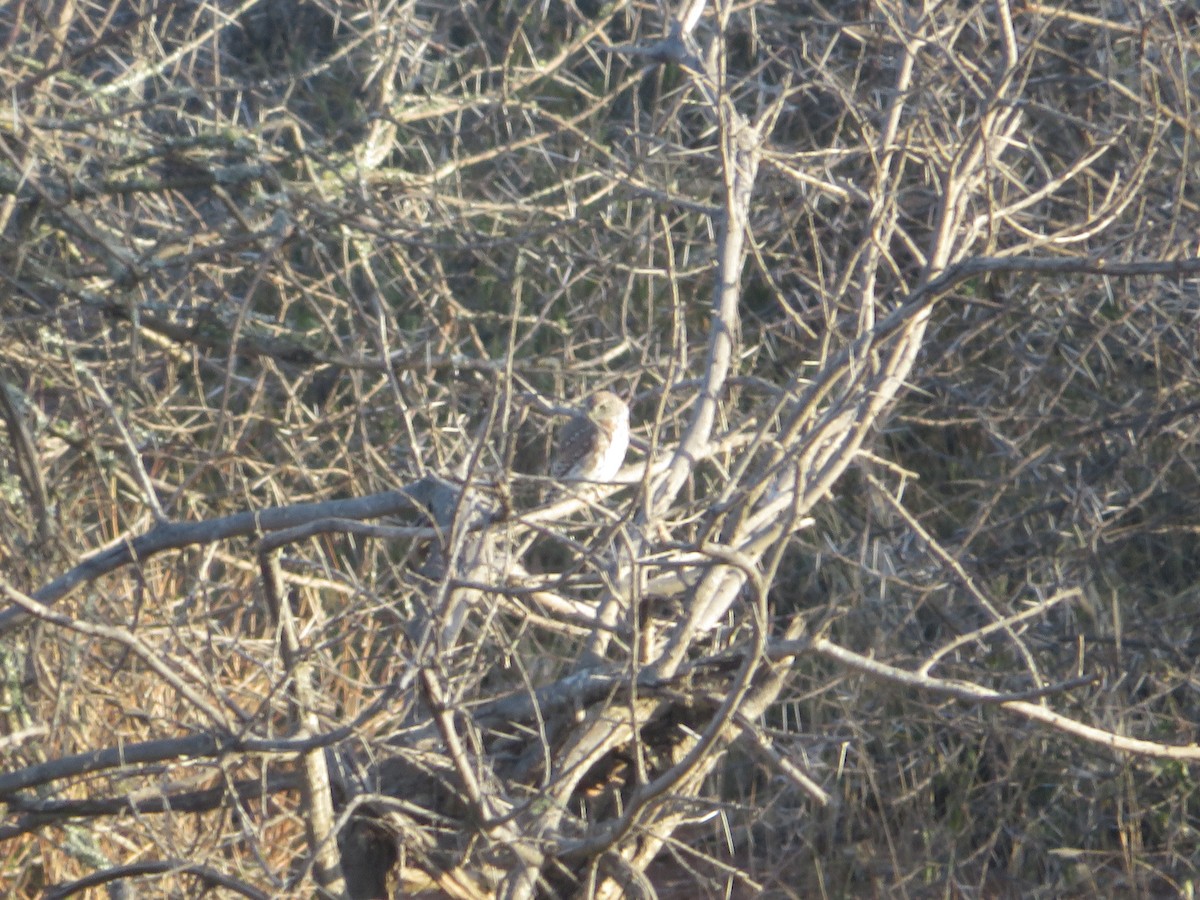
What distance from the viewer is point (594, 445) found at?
6098mm

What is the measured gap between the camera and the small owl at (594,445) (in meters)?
5.74

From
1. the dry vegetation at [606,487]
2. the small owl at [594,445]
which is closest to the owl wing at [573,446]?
the small owl at [594,445]

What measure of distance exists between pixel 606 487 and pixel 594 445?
1996 mm

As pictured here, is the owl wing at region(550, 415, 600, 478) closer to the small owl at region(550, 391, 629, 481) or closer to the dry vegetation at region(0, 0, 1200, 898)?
the small owl at region(550, 391, 629, 481)

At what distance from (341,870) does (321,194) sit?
7.62ft

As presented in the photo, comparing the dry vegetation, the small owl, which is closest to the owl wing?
the small owl

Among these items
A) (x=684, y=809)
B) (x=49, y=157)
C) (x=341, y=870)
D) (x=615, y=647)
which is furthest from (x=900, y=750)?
(x=49, y=157)

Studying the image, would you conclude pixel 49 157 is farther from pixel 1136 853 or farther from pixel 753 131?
pixel 1136 853

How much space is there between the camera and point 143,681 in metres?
4.96

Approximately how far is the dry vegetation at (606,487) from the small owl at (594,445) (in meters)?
0.19

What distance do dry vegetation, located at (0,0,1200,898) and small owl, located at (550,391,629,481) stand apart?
19cm

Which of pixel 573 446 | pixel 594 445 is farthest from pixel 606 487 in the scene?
pixel 573 446

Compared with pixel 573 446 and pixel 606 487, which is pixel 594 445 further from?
pixel 606 487

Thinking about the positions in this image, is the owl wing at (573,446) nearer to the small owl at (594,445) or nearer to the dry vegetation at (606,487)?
the small owl at (594,445)
